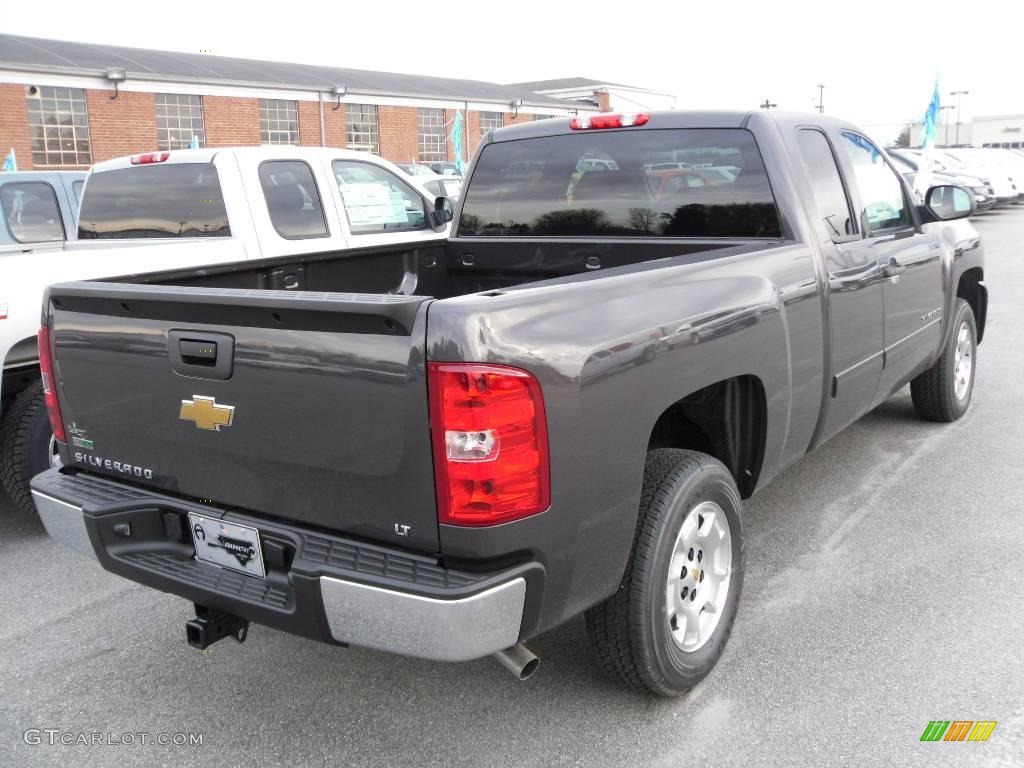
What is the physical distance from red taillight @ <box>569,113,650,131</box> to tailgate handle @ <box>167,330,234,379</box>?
2278 millimetres

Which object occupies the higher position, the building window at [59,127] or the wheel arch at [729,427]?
the building window at [59,127]

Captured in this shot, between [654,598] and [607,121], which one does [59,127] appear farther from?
[654,598]

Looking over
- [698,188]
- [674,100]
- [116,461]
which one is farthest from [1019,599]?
[674,100]

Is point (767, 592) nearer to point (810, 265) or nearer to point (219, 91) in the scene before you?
point (810, 265)

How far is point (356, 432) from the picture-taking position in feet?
8.00

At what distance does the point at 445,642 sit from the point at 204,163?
4.86 meters

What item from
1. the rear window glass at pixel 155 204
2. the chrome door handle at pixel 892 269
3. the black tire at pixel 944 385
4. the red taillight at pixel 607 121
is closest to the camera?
the red taillight at pixel 607 121

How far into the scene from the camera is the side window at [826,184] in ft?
13.4

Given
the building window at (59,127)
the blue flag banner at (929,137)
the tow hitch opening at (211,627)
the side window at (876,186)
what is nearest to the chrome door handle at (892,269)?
the side window at (876,186)

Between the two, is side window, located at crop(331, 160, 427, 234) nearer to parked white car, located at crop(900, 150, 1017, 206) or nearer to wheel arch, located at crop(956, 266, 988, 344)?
wheel arch, located at crop(956, 266, 988, 344)

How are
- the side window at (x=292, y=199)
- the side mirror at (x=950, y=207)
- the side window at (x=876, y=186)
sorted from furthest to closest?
the side window at (x=292, y=199) < the side mirror at (x=950, y=207) < the side window at (x=876, y=186)

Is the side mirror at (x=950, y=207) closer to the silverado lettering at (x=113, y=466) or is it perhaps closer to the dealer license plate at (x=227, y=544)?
the dealer license plate at (x=227, y=544)

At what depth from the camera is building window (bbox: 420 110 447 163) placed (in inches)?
1646

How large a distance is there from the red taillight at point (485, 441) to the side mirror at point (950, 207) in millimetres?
3685
